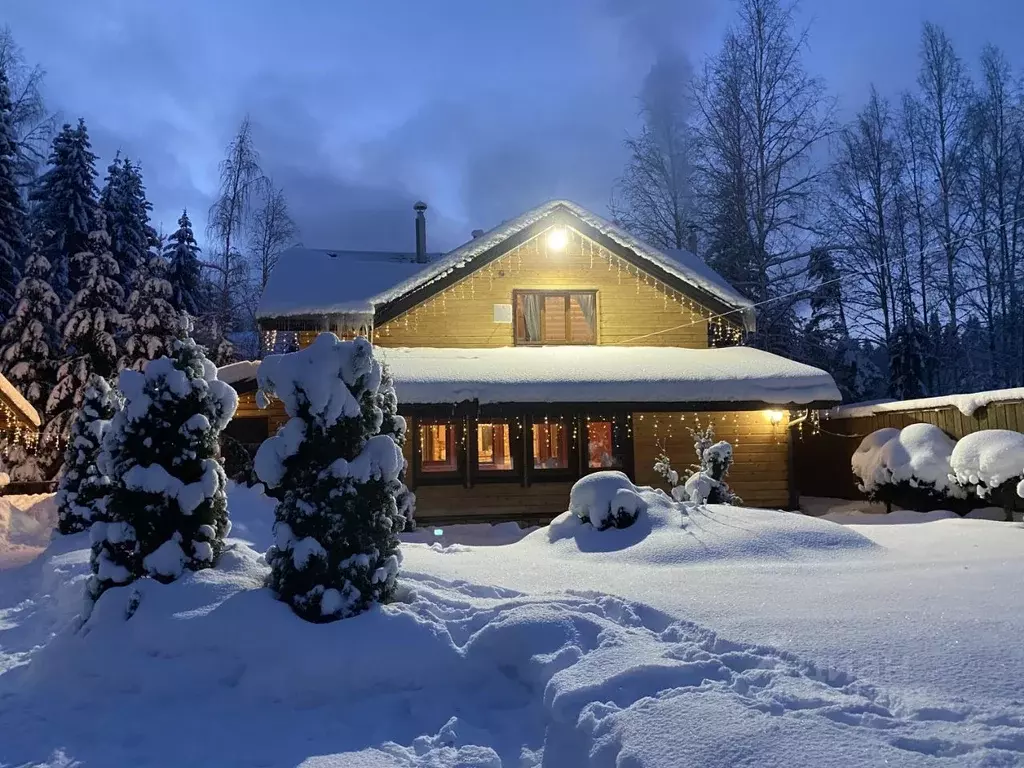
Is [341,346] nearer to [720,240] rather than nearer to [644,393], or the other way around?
[644,393]

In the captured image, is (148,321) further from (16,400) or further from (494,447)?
(494,447)

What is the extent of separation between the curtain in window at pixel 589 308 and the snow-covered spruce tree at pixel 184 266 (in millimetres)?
18045

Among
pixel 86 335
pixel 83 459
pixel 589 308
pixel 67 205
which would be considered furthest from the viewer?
pixel 67 205

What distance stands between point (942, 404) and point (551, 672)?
12284 mm

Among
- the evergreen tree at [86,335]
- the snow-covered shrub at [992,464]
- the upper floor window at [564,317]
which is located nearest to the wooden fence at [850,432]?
the snow-covered shrub at [992,464]

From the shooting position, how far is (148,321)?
23125 mm

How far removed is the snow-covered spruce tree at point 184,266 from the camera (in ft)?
91.3

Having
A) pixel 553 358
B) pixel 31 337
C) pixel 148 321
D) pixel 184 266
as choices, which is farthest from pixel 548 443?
pixel 184 266

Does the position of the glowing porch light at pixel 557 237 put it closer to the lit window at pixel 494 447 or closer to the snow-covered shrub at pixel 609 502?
the lit window at pixel 494 447

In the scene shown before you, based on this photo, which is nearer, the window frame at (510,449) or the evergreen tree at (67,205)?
the window frame at (510,449)

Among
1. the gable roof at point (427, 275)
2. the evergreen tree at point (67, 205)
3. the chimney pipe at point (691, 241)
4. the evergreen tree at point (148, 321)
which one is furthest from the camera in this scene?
the evergreen tree at point (67, 205)

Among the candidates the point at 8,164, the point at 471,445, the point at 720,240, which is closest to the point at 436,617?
the point at 471,445

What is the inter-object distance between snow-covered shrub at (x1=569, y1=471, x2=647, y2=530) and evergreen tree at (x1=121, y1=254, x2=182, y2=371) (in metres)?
18.2

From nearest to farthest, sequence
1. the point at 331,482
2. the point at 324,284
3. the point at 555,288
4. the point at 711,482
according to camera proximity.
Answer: the point at 331,482 → the point at 711,482 → the point at 324,284 → the point at 555,288
